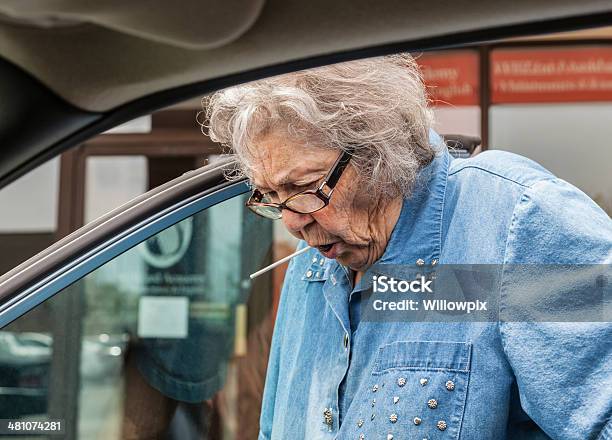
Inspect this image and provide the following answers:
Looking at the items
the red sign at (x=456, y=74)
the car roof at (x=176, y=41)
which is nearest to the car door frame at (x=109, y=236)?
the car roof at (x=176, y=41)

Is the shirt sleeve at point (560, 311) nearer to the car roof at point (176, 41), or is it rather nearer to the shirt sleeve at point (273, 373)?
the shirt sleeve at point (273, 373)

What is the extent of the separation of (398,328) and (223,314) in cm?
196

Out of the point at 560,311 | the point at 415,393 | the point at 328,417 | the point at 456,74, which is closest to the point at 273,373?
the point at 328,417

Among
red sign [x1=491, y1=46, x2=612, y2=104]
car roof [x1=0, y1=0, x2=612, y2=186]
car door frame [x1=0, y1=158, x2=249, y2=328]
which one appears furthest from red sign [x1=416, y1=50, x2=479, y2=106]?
car roof [x1=0, y1=0, x2=612, y2=186]

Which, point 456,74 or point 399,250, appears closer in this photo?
point 399,250

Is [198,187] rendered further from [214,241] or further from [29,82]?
[29,82]

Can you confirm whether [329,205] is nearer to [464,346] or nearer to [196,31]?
[464,346]

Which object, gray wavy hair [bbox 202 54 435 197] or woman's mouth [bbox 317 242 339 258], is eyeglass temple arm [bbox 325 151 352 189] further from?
woman's mouth [bbox 317 242 339 258]

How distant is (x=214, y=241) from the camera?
2.75 metres

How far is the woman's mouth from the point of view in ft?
6.55

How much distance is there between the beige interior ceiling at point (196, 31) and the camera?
734 mm

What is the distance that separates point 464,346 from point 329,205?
0.42 meters

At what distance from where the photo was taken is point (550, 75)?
6004 millimetres

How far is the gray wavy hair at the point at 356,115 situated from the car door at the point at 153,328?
0.90ft
